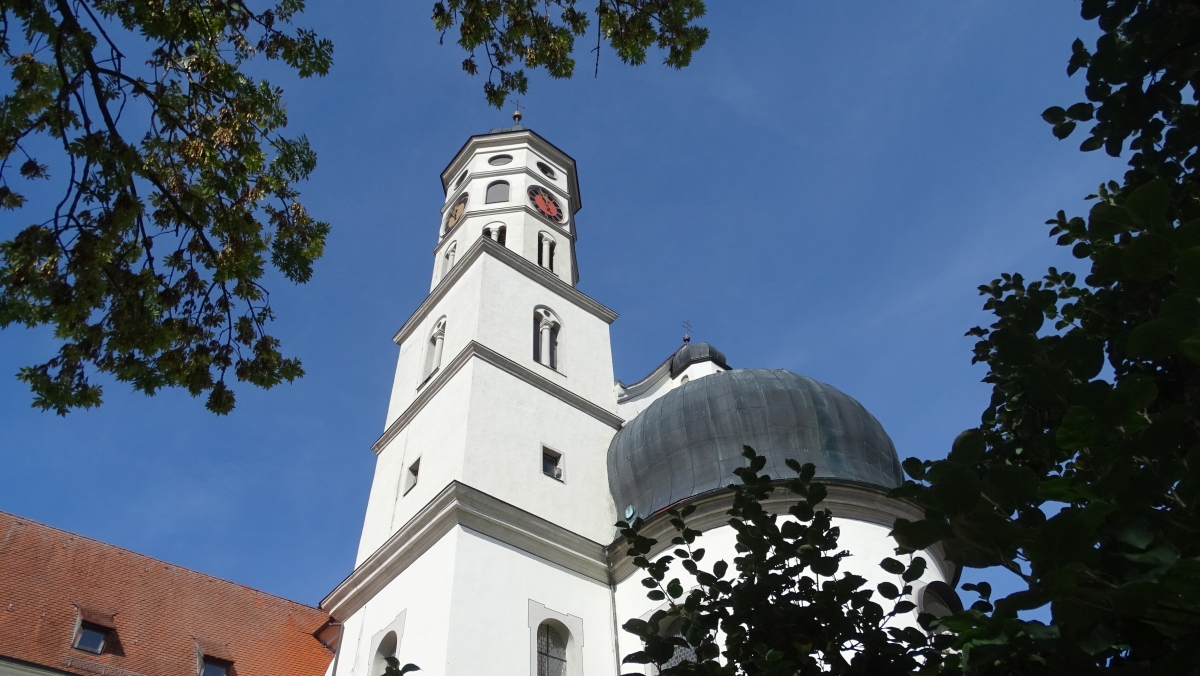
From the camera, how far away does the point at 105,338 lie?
19.5 feet

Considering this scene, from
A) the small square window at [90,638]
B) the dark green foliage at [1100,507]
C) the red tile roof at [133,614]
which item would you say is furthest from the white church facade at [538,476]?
the dark green foliage at [1100,507]

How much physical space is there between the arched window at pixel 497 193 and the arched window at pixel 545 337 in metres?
4.55

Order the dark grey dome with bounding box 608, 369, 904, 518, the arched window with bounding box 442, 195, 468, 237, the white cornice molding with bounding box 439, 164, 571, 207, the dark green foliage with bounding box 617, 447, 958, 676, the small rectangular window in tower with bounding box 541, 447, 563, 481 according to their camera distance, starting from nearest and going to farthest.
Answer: the dark green foliage with bounding box 617, 447, 958, 676 → the dark grey dome with bounding box 608, 369, 904, 518 → the small rectangular window in tower with bounding box 541, 447, 563, 481 → the arched window with bounding box 442, 195, 468, 237 → the white cornice molding with bounding box 439, 164, 571, 207

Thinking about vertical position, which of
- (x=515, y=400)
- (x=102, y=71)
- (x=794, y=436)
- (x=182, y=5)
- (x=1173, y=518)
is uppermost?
(x=515, y=400)

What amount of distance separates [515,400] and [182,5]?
33.1ft

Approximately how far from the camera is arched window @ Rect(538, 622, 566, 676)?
38.9 ft

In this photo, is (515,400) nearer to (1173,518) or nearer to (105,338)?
(105,338)

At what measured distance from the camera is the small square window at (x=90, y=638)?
1505cm

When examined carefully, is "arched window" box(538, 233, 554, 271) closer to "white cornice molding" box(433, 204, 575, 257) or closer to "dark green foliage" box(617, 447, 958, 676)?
"white cornice molding" box(433, 204, 575, 257)

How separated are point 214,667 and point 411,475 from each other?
5.54 m

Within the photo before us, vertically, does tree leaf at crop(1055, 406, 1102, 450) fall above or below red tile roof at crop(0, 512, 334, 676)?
below

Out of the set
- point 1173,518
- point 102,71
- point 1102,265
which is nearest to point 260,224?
point 102,71

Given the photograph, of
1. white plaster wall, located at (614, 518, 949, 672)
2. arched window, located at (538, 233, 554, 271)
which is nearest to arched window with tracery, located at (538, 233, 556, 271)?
arched window, located at (538, 233, 554, 271)

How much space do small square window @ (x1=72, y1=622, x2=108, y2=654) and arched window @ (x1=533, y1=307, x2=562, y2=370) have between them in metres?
8.77
